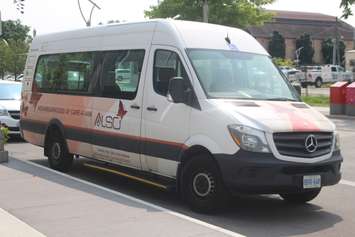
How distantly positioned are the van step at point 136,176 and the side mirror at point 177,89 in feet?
4.35

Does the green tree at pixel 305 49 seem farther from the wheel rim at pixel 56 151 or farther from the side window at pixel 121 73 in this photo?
the side window at pixel 121 73

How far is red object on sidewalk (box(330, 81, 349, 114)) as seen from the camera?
23.5 meters

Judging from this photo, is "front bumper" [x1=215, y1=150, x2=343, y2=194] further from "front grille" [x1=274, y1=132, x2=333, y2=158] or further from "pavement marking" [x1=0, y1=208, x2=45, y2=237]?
"pavement marking" [x1=0, y1=208, x2=45, y2=237]

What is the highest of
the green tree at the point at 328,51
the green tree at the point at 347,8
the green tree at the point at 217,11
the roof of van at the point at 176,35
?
the green tree at the point at 328,51

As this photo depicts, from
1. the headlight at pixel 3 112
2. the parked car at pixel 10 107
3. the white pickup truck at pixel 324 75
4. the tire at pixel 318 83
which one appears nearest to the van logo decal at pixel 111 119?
the parked car at pixel 10 107

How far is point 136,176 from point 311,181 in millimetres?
3357

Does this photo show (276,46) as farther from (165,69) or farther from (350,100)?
(165,69)

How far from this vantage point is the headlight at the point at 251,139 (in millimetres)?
7422

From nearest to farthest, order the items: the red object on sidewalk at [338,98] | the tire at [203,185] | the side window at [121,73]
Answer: the tire at [203,185] → the side window at [121,73] → the red object on sidewalk at [338,98]

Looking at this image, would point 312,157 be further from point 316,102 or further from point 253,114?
point 316,102

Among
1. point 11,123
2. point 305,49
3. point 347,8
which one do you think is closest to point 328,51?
point 305,49

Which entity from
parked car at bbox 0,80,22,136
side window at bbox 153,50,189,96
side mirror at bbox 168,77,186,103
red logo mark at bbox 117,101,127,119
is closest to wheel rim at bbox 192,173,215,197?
side mirror at bbox 168,77,186,103

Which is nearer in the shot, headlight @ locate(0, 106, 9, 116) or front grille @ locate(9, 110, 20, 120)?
headlight @ locate(0, 106, 9, 116)

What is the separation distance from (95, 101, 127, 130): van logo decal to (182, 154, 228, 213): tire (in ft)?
5.74
